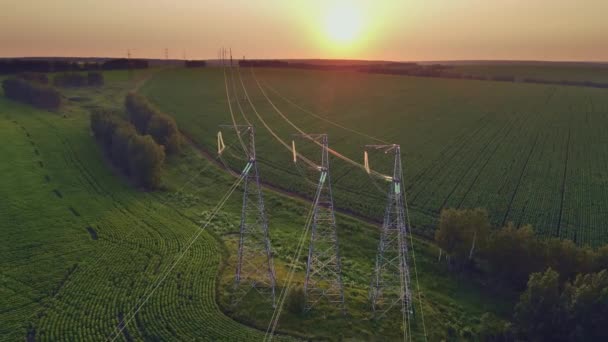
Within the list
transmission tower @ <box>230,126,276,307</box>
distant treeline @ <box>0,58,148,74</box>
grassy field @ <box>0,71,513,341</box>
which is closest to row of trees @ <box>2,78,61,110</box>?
distant treeline @ <box>0,58,148,74</box>

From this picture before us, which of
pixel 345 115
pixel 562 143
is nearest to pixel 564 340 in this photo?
pixel 562 143

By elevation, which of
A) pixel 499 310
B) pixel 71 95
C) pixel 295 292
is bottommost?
pixel 499 310

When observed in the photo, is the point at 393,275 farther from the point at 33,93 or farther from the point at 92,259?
the point at 33,93

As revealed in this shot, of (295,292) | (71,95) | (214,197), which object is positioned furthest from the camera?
(71,95)

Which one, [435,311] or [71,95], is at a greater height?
[71,95]

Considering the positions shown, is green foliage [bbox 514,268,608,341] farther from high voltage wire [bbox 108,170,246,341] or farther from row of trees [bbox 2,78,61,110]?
row of trees [bbox 2,78,61,110]

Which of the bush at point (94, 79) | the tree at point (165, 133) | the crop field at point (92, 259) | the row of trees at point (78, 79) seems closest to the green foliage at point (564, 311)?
the crop field at point (92, 259)

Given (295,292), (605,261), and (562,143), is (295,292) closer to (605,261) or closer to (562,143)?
(605,261)
